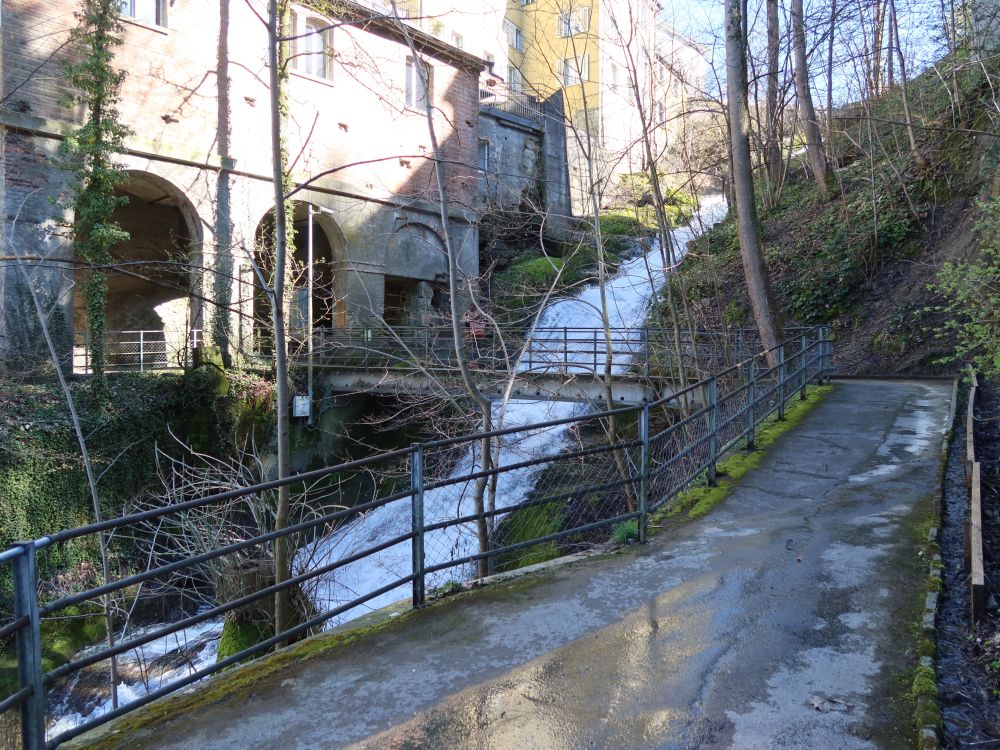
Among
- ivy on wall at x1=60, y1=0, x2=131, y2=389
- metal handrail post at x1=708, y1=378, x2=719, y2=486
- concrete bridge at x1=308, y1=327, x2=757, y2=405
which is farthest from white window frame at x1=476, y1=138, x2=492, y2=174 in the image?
metal handrail post at x1=708, y1=378, x2=719, y2=486

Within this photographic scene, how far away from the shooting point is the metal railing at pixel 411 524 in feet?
10.2

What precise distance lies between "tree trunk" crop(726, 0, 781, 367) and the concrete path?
7.70m

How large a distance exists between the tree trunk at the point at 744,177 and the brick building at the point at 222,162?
5103 millimetres

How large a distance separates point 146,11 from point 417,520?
731 inches

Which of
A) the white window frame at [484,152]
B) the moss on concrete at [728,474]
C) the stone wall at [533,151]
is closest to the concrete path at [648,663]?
the moss on concrete at [728,474]

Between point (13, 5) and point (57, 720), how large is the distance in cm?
1447

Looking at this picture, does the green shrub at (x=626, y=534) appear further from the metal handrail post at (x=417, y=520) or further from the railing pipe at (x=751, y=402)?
the railing pipe at (x=751, y=402)

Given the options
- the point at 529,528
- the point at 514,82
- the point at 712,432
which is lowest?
the point at 529,528

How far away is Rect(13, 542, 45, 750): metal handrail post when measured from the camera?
262 centimetres

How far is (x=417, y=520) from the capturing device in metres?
4.46

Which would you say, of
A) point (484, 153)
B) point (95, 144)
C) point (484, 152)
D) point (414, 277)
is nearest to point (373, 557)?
point (95, 144)

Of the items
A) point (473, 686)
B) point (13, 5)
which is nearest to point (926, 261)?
point (473, 686)

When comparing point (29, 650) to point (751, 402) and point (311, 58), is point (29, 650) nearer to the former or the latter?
point (751, 402)

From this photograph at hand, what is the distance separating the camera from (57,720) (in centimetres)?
1048
